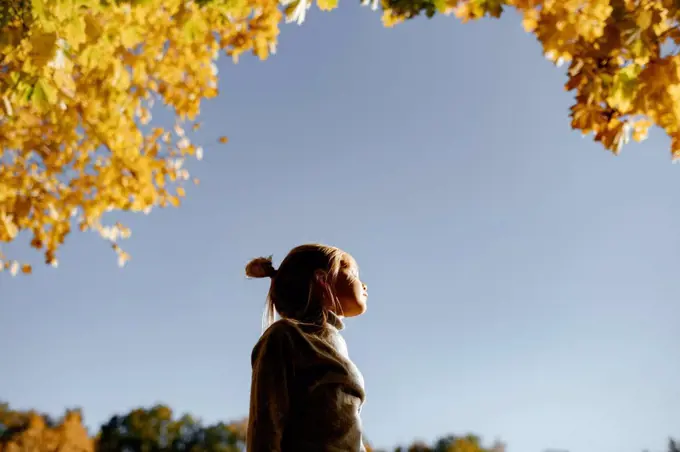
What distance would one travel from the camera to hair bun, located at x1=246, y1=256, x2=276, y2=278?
2.08 meters

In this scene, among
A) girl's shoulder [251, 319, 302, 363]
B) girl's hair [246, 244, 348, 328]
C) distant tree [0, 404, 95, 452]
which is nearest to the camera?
girl's shoulder [251, 319, 302, 363]

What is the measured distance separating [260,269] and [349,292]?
0.37 m

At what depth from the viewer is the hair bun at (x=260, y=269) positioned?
2.08 m

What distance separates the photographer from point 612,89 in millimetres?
2975

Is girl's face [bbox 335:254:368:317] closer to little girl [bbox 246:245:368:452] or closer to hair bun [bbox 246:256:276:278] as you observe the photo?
little girl [bbox 246:245:368:452]

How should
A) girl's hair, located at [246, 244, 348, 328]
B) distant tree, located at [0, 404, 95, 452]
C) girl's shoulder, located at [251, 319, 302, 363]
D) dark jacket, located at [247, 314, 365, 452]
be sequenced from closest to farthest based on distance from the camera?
dark jacket, located at [247, 314, 365, 452], girl's shoulder, located at [251, 319, 302, 363], girl's hair, located at [246, 244, 348, 328], distant tree, located at [0, 404, 95, 452]

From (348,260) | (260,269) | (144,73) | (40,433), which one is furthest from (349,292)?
(40,433)

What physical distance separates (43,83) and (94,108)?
1567 millimetres

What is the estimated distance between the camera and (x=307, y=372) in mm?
1736

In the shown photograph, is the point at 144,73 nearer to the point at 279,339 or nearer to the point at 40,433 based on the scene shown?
the point at 279,339

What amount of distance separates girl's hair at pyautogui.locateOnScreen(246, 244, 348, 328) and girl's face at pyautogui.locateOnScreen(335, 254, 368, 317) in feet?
0.09

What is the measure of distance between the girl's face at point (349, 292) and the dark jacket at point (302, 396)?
25 cm

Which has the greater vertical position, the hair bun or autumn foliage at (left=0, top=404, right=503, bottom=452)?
autumn foliage at (left=0, top=404, right=503, bottom=452)

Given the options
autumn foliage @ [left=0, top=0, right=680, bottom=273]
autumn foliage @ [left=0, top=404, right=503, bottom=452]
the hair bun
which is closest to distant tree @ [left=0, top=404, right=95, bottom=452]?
autumn foliage @ [left=0, top=404, right=503, bottom=452]
